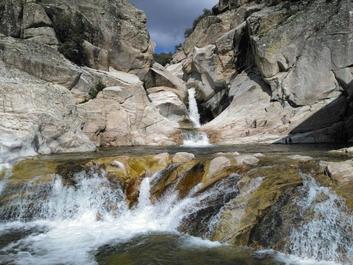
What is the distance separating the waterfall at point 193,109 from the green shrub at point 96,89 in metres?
11.1

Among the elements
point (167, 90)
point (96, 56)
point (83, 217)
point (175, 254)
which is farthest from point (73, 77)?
point (175, 254)

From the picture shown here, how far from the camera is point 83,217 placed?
1452cm

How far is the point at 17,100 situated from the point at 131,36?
17317mm

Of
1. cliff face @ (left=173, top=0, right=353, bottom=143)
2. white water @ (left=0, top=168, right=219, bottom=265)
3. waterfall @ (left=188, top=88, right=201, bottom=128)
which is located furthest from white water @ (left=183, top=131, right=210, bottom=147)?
white water @ (left=0, top=168, right=219, bottom=265)

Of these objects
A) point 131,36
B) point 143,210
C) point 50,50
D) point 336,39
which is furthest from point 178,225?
point 131,36

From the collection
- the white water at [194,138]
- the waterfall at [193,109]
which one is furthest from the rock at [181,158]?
the waterfall at [193,109]

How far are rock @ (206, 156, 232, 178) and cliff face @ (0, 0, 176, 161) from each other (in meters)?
10.8

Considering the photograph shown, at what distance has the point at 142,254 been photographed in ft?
35.3

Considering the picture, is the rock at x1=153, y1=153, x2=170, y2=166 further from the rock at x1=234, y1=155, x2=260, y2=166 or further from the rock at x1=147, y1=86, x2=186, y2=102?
the rock at x1=147, y1=86, x2=186, y2=102

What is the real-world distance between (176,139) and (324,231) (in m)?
20.6

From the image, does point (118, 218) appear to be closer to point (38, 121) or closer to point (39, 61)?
point (38, 121)

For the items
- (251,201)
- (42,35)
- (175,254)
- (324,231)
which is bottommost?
(175,254)

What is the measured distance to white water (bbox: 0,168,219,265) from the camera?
11461mm

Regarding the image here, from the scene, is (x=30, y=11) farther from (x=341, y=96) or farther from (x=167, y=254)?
(x=167, y=254)
